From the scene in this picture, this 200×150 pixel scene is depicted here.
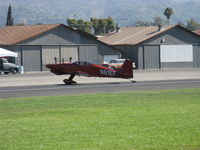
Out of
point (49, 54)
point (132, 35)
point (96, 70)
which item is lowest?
point (96, 70)

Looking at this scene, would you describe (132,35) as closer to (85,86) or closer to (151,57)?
(151,57)

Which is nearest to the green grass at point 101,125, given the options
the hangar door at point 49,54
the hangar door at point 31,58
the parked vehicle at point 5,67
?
the parked vehicle at point 5,67

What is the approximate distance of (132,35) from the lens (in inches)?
3329

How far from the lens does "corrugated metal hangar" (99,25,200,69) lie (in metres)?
79.7

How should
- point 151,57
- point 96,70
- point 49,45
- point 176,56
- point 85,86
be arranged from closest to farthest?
point 85,86 → point 96,70 → point 49,45 → point 151,57 → point 176,56

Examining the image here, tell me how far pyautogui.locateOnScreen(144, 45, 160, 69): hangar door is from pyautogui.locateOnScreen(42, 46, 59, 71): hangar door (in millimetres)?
12902

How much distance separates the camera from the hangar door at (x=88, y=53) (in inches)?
3014

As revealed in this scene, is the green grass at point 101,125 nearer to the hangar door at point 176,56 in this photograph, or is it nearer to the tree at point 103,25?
the hangar door at point 176,56

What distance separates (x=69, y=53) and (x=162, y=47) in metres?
13.7

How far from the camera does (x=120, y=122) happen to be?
17172 mm

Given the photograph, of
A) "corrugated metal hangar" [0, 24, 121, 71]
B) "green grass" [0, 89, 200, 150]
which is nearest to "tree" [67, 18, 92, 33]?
"corrugated metal hangar" [0, 24, 121, 71]

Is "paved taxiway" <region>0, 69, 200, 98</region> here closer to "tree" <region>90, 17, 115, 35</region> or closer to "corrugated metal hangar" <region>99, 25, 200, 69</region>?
"corrugated metal hangar" <region>99, 25, 200, 69</region>

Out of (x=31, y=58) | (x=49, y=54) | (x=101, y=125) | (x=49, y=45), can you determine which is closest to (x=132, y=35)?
(x=49, y=45)

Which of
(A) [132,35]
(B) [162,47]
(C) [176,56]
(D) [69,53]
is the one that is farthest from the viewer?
(A) [132,35]
